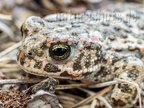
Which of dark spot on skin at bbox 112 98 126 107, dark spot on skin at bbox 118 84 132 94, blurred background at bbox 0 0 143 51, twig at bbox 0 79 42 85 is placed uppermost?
blurred background at bbox 0 0 143 51

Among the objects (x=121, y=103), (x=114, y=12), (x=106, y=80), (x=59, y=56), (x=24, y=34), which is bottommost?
(x=121, y=103)

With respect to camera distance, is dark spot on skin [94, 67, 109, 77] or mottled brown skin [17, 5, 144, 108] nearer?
mottled brown skin [17, 5, 144, 108]

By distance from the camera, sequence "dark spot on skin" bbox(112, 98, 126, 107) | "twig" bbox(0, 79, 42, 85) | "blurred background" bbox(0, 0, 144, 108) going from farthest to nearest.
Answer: "blurred background" bbox(0, 0, 144, 108) < "dark spot on skin" bbox(112, 98, 126, 107) < "twig" bbox(0, 79, 42, 85)

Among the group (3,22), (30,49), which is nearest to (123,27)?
(30,49)

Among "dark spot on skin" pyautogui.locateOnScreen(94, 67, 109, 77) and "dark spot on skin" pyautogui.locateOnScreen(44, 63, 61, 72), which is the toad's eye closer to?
"dark spot on skin" pyautogui.locateOnScreen(44, 63, 61, 72)

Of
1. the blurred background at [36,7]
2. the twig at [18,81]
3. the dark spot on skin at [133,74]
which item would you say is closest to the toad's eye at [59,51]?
the twig at [18,81]

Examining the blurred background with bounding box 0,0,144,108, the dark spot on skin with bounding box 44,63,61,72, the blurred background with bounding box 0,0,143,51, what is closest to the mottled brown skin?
the dark spot on skin with bounding box 44,63,61,72

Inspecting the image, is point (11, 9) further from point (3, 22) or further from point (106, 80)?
point (106, 80)
